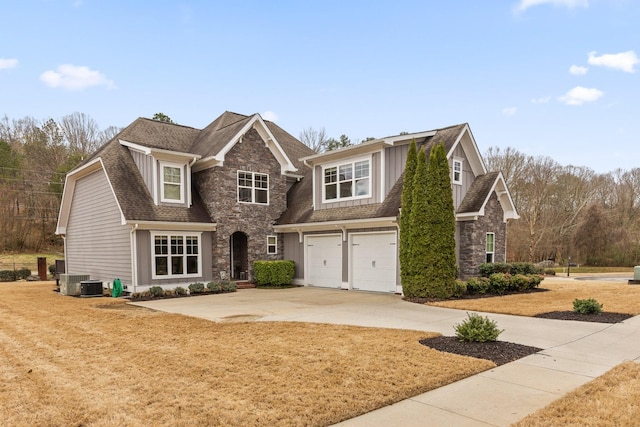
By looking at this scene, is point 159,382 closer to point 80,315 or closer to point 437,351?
point 437,351

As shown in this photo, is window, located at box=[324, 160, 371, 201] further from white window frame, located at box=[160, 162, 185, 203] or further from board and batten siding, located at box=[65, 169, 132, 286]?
board and batten siding, located at box=[65, 169, 132, 286]

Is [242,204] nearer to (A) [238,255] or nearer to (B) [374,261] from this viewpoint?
(A) [238,255]

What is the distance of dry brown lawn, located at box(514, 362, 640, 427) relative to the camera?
367 cm

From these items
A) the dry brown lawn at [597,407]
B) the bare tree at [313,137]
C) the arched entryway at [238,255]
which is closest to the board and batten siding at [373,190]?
the arched entryway at [238,255]

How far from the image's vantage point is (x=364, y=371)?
17.2 ft

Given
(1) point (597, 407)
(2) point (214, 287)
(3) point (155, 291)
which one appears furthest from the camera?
(2) point (214, 287)

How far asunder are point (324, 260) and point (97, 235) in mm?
10271

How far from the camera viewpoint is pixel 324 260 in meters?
17.5

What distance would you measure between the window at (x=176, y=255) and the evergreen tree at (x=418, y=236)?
347 inches

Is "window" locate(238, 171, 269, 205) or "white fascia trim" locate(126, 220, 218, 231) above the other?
"window" locate(238, 171, 269, 205)

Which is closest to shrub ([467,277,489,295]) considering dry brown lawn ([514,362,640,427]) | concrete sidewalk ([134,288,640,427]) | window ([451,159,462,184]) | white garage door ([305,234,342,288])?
concrete sidewalk ([134,288,640,427])

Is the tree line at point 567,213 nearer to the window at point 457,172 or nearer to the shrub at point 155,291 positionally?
the window at point 457,172

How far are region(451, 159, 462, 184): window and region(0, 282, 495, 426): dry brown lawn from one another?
9.91 metres

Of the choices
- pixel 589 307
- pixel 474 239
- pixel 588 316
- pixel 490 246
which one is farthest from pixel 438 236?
pixel 490 246
